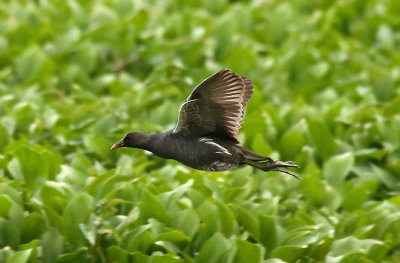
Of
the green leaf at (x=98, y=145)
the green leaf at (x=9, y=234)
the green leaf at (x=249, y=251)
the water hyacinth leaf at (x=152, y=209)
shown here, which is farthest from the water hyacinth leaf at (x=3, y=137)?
the green leaf at (x=249, y=251)

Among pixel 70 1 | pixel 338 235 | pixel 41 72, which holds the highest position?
pixel 70 1

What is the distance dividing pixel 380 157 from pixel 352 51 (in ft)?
7.76

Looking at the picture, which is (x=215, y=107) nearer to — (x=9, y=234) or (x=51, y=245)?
(x=51, y=245)

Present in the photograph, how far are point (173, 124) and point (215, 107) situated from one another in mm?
2433

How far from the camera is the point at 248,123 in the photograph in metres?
7.05

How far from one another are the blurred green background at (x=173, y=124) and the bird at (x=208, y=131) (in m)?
0.54

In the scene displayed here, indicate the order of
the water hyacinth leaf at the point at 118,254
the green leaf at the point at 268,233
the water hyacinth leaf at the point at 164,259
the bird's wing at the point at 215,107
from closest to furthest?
the bird's wing at the point at 215,107 < the water hyacinth leaf at the point at 164,259 < the water hyacinth leaf at the point at 118,254 < the green leaf at the point at 268,233

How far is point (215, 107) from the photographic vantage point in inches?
193

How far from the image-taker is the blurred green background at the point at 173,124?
5426 millimetres

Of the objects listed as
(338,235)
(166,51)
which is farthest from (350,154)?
(166,51)

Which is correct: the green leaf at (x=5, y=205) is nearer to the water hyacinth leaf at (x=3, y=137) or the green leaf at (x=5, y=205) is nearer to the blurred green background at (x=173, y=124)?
the blurred green background at (x=173, y=124)

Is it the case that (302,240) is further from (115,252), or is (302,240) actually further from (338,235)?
(115,252)

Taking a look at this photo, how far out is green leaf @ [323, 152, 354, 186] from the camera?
263 inches

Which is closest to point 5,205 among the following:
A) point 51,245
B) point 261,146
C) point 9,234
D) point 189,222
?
point 9,234
